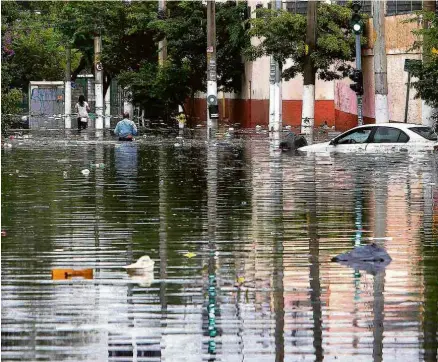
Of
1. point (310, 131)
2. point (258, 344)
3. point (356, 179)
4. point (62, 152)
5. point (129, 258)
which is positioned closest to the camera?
point (258, 344)

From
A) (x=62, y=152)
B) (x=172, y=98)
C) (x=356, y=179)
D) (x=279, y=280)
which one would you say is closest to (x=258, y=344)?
(x=279, y=280)

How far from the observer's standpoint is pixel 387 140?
34.3m

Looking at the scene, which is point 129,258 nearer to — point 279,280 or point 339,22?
point 279,280

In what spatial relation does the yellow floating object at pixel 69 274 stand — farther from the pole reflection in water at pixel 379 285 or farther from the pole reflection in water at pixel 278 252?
the pole reflection in water at pixel 379 285

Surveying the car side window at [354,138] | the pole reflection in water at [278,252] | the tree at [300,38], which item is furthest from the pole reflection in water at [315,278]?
the tree at [300,38]

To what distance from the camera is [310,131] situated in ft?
158

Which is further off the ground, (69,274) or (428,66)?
(428,66)

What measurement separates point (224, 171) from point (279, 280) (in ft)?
52.3

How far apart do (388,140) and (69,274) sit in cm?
2209

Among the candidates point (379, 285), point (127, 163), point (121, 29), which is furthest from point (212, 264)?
point (121, 29)

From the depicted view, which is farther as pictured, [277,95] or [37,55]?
[37,55]

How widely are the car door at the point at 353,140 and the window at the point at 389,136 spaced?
0.20 m

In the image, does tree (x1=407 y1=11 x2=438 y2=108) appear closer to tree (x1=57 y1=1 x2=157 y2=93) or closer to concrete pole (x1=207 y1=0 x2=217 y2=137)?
concrete pole (x1=207 y1=0 x2=217 y2=137)

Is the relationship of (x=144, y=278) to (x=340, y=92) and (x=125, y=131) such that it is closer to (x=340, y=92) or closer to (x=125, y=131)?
(x=125, y=131)
